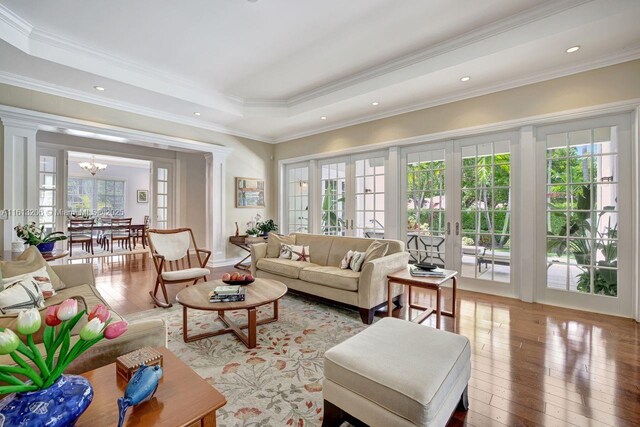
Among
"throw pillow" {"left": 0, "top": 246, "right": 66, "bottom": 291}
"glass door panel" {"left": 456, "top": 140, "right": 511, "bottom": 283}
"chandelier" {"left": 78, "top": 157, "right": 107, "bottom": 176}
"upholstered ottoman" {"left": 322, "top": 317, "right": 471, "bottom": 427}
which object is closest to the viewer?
"upholstered ottoman" {"left": 322, "top": 317, "right": 471, "bottom": 427}

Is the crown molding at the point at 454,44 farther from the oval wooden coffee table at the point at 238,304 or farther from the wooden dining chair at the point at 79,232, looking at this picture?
the wooden dining chair at the point at 79,232

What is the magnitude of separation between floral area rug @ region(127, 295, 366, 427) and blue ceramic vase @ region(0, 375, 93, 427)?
935mm

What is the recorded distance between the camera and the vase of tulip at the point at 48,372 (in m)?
0.82

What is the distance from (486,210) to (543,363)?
2.33 m

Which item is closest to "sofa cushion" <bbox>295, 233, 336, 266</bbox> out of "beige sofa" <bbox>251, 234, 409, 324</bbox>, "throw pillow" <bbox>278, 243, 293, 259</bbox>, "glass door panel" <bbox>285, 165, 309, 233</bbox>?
"beige sofa" <bbox>251, 234, 409, 324</bbox>

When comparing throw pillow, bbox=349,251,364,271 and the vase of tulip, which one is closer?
the vase of tulip

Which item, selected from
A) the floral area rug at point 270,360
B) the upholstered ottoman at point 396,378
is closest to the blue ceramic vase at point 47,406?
the floral area rug at point 270,360

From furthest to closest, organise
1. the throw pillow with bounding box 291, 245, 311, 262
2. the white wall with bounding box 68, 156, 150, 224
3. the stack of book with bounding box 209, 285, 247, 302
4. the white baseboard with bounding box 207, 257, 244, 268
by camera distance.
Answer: the white wall with bounding box 68, 156, 150, 224, the white baseboard with bounding box 207, 257, 244, 268, the throw pillow with bounding box 291, 245, 311, 262, the stack of book with bounding box 209, 285, 247, 302

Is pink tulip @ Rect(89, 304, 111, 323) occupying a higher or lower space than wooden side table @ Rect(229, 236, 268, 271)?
higher

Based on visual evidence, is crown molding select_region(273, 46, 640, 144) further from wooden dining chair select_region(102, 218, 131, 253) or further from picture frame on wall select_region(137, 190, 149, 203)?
picture frame on wall select_region(137, 190, 149, 203)

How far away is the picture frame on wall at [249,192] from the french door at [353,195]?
4.76 ft

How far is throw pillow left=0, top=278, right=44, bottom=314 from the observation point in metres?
1.89

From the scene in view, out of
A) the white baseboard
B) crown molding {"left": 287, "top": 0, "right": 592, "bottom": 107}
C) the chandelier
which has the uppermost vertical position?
crown molding {"left": 287, "top": 0, "right": 592, "bottom": 107}

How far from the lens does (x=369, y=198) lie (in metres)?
5.48
